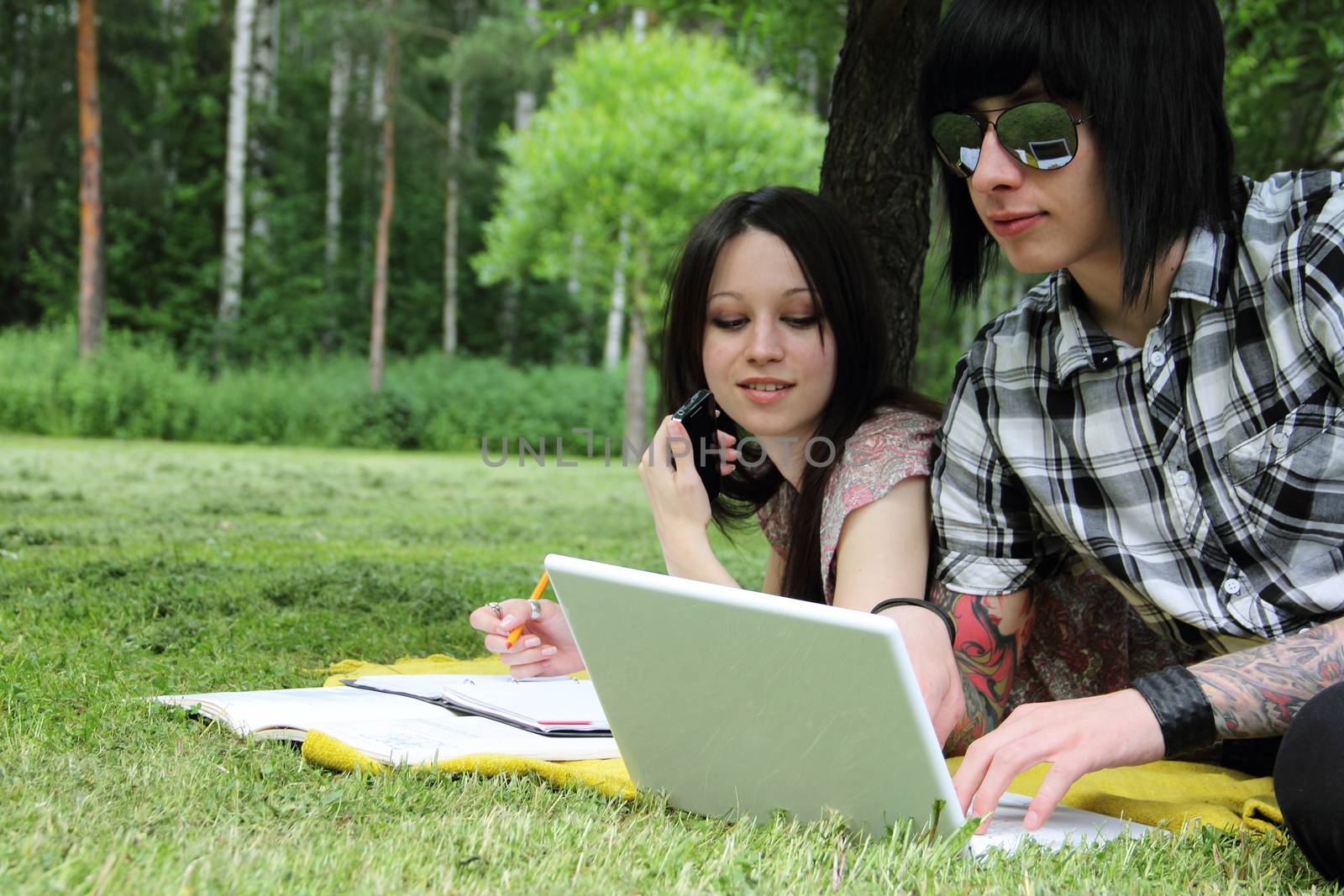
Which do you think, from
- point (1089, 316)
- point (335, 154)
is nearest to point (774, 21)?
point (1089, 316)

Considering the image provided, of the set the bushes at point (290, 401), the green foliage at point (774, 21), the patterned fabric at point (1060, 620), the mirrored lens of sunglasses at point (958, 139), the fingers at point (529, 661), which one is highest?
the green foliage at point (774, 21)

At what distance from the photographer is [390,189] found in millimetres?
21266

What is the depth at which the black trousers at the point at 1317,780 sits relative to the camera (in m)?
1.52

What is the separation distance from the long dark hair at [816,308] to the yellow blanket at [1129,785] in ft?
1.84

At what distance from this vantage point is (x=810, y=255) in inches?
98.4

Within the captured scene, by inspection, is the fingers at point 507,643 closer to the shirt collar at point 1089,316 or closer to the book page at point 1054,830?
the book page at point 1054,830

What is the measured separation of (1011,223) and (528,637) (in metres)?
1.39

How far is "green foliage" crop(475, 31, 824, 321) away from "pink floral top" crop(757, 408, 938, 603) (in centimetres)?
1555

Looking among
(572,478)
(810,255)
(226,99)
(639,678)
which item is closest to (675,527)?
(810,255)

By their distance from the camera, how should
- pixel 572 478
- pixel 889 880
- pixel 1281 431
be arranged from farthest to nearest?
1. pixel 572 478
2. pixel 1281 431
3. pixel 889 880

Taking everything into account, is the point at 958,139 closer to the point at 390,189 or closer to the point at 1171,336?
the point at 1171,336

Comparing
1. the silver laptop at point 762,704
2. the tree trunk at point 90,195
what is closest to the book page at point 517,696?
the silver laptop at point 762,704

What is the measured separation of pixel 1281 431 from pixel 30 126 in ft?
97.7

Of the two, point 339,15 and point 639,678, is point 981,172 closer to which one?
point 639,678
